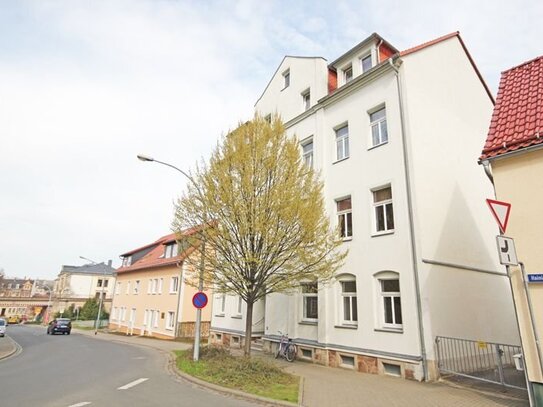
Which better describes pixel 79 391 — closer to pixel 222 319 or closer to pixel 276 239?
pixel 276 239

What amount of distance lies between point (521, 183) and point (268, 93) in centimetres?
1557

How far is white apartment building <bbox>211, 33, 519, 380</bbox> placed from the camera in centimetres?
1197

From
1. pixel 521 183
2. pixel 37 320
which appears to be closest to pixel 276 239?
pixel 521 183

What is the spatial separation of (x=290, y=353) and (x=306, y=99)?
39.5ft

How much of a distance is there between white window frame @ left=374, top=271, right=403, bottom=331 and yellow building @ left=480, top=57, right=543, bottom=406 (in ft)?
15.2

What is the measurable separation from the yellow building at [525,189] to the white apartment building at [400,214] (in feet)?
12.3

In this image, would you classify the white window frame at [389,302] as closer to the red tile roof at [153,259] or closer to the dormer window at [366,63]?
the dormer window at [366,63]

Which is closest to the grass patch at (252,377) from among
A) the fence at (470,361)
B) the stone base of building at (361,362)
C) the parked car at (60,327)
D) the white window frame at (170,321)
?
the stone base of building at (361,362)

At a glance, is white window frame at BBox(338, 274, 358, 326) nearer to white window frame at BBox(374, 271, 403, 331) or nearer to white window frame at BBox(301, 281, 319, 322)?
A: white window frame at BBox(374, 271, 403, 331)

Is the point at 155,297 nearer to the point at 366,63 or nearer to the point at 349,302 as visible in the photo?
the point at 349,302

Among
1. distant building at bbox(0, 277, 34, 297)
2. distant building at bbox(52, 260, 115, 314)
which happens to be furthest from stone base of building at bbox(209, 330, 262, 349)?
distant building at bbox(0, 277, 34, 297)

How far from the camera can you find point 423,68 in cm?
1455

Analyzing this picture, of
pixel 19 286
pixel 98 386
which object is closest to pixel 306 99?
pixel 98 386

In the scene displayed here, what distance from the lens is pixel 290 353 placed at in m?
15.0
